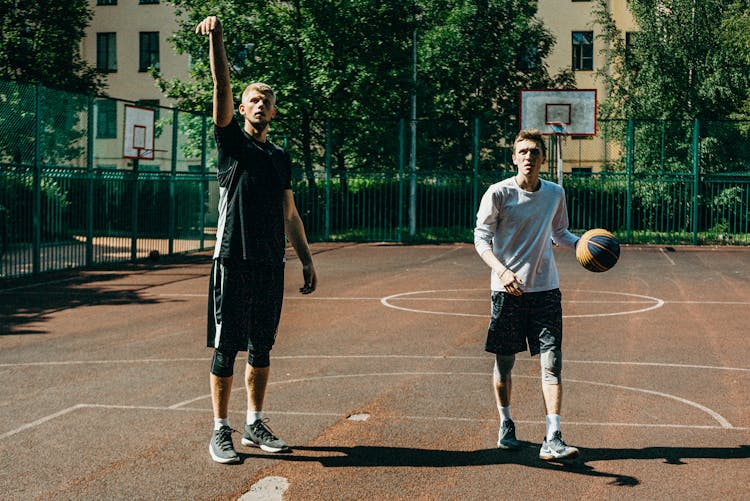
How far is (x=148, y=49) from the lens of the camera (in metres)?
54.8

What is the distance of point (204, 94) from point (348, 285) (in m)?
18.0

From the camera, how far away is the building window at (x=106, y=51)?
55.5 metres

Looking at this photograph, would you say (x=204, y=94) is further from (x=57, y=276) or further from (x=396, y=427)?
(x=396, y=427)

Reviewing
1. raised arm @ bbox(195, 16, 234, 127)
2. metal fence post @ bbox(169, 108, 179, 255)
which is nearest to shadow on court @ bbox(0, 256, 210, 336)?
metal fence post @ bbox(169, 108, 179, 255)

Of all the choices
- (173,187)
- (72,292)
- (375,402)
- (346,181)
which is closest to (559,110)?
(346,181)

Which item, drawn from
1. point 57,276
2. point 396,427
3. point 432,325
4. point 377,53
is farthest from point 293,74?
point 396,427

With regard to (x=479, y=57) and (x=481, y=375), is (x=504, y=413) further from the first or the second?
(x=479, y=57)

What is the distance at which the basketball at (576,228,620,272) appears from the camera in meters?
6.56

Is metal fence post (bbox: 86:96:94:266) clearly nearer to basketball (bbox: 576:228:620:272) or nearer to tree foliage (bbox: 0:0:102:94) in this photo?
basketball (bbox: 576:228:620:272)

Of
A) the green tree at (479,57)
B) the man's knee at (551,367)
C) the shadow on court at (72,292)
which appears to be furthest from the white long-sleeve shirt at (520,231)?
the green tree at (479,57)

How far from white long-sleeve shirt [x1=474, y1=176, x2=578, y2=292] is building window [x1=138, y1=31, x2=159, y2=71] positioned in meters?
50.6

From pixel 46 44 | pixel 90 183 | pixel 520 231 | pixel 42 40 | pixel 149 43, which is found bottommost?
pixel 520 231

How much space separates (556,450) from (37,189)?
13.9 metres

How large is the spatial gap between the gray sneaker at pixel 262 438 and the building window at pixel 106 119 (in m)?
15.2
